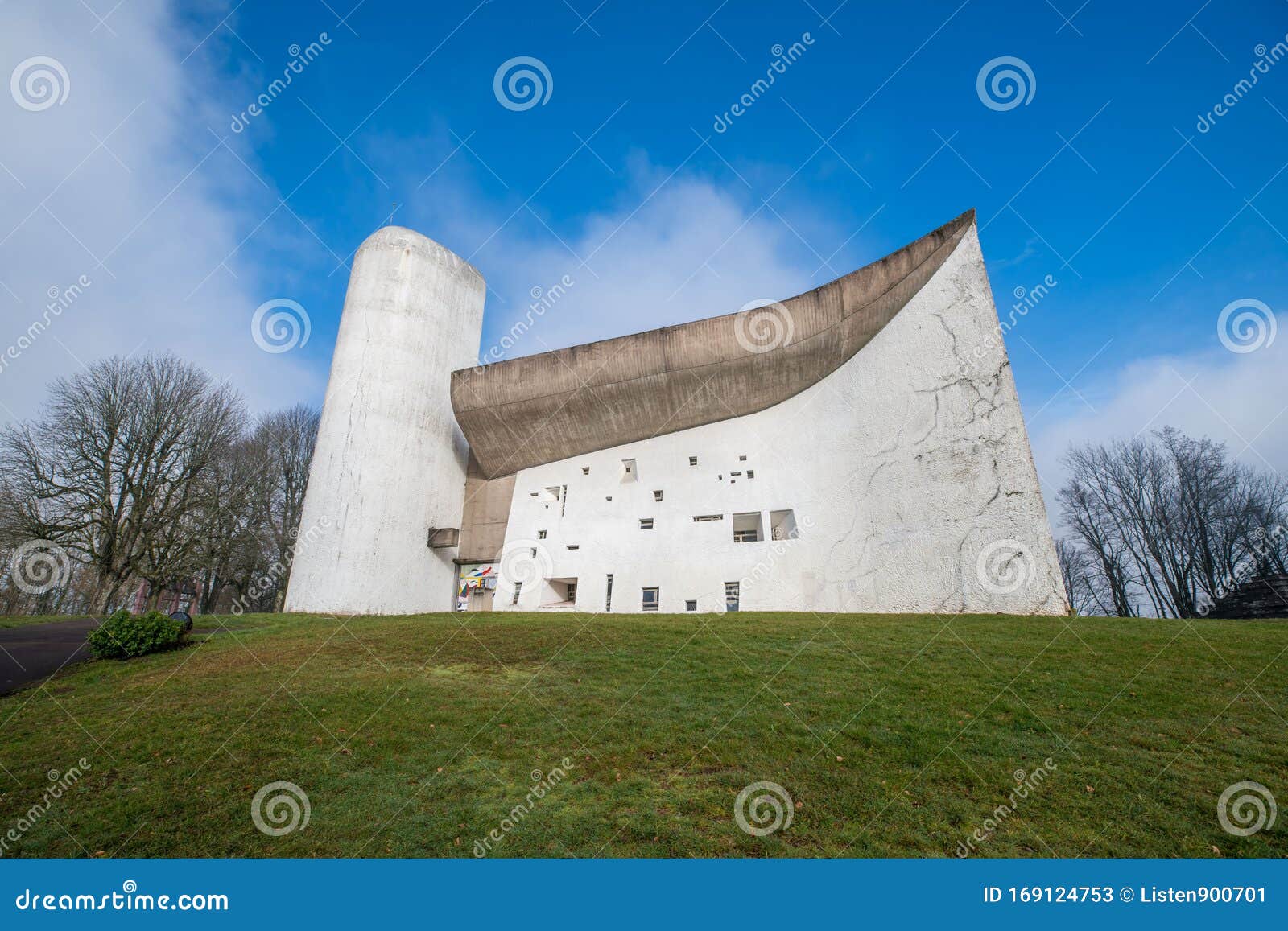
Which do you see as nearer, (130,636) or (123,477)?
(130,636)

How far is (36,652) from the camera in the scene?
12.0m

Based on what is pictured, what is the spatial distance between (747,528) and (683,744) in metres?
14.0

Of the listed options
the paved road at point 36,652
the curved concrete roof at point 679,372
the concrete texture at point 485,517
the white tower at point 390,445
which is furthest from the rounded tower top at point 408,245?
the paved road at point 36,652

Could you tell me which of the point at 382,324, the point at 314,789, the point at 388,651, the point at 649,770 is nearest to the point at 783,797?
the point at 649,770

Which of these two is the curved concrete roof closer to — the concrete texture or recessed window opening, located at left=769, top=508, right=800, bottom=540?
the concrete texture

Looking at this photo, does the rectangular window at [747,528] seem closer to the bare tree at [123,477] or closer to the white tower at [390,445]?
the white tower at [390,445]

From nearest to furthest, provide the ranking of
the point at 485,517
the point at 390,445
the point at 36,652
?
the point at 36,652
the point at 390,445
the point at 485,517

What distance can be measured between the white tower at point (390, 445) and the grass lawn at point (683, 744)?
9879 millimetres

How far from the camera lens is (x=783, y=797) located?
5559mm

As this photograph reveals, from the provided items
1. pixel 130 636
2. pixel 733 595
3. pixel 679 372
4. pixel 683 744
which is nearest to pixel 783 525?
pixel 733 595

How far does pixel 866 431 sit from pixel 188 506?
2723cm

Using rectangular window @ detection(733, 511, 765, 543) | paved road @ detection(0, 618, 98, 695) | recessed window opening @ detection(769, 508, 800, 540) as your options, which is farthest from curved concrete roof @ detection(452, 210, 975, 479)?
paved road @ detection(0, 618, 98, 695)

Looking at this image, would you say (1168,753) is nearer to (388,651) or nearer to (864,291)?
(388,651)

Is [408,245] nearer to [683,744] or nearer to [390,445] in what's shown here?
[390,445]
